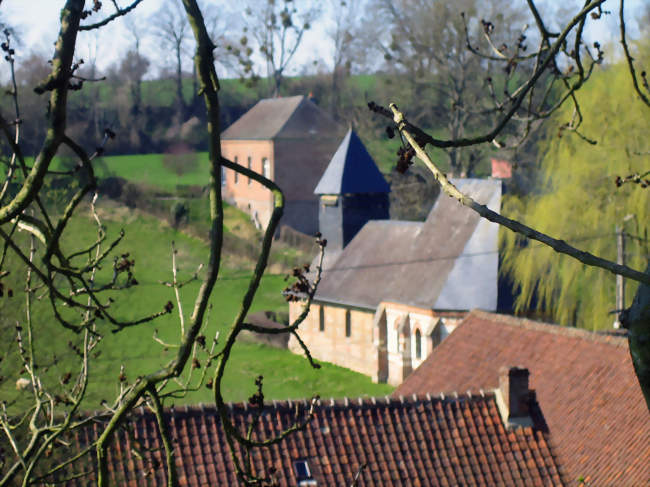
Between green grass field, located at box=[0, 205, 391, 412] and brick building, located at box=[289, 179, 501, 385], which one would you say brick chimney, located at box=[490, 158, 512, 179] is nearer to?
brick building, located at box=[289, 179, 501, 385]

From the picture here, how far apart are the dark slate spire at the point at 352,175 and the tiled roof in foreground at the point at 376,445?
2449cm

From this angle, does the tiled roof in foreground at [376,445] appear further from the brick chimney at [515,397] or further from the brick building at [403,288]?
the brick building at [403,288]

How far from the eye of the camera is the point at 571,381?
17.5m

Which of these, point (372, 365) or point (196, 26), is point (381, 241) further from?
point (196, 26)

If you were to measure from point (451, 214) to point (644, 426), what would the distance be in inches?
851

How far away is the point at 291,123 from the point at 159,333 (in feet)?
67.9

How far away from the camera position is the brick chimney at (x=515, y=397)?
52.6ft

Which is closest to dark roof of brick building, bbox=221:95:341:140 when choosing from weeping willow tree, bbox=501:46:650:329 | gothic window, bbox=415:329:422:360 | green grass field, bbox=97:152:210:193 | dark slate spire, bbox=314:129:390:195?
green grass field, bbox=97:152:210:193

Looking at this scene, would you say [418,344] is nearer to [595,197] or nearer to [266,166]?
[595,197]

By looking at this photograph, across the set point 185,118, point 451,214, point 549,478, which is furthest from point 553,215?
point 185,118

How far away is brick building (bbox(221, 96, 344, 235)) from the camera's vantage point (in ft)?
176

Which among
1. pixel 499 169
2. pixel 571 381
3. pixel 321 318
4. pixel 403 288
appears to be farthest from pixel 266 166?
pixel 571 381

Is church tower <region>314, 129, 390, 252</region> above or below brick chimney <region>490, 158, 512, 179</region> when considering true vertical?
below

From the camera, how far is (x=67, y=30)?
8.48ft
